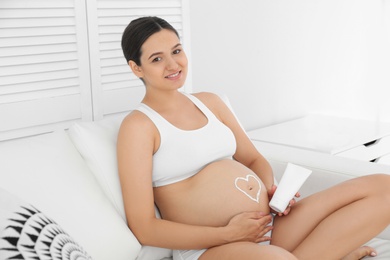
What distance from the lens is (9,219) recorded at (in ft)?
3.90

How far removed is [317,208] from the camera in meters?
1.67

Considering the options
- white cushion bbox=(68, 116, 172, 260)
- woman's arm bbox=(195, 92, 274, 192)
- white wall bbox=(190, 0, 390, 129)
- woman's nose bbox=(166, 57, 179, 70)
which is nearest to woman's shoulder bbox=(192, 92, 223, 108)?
woman's arm bbox=(195, 92, 274, 192)

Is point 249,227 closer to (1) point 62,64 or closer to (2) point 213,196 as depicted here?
(2) point 213,196

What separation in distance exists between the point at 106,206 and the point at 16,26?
70 cm

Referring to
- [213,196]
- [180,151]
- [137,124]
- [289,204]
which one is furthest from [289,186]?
[137,124]

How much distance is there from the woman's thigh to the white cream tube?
2.8 inches

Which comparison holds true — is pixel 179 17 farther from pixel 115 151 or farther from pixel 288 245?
pixel 288 245

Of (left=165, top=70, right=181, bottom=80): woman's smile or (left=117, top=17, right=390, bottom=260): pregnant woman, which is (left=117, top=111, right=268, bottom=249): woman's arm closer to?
(left=117, top=17, right=390, bottom=260): pregnant woman

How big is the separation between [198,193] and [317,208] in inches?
13.4

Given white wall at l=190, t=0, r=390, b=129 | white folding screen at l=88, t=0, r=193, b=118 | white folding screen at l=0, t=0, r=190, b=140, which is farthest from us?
white wall at l=190, t=0, r=390, b=129

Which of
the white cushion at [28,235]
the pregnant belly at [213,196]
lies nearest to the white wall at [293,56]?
the pregnant belly at [213,196]

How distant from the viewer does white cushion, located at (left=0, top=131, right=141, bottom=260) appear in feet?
4.89

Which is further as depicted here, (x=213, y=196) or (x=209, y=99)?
(x=209, y=99)

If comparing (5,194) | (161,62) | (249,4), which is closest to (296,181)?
(161,62)
